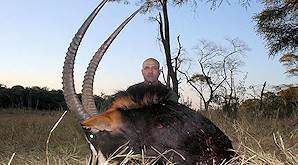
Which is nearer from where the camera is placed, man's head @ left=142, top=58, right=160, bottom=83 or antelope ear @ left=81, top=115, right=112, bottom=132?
antelope ear @ left=81, top=115, right=112, bottom=132

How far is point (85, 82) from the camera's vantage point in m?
4.08

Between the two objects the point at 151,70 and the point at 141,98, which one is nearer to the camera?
the point at 141,98

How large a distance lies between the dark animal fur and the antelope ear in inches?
1.5

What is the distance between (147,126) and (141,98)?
30 centimetres

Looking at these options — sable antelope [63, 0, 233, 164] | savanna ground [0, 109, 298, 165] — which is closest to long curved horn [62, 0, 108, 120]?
sable antelope [63, 0, 233, 164]

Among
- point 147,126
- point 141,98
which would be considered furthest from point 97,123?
point 141,98

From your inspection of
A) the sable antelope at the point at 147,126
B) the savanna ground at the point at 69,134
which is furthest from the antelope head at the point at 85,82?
the savanna ground at the point at 69,134

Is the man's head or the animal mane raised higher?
the man's head

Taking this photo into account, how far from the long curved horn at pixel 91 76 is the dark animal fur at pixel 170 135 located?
0.29 meters

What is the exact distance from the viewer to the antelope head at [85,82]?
370 cm

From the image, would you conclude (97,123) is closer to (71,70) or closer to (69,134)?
(71,70)

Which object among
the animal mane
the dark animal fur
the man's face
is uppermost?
the man's face

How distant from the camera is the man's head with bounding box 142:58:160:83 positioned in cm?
608

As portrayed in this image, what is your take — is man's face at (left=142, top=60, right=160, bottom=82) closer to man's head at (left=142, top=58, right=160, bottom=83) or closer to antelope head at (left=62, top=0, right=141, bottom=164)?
man's head at (left=142, top=58, right=160, bottom=83)
